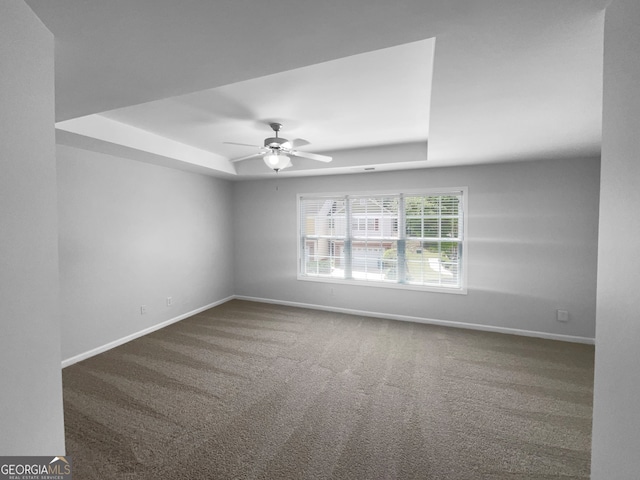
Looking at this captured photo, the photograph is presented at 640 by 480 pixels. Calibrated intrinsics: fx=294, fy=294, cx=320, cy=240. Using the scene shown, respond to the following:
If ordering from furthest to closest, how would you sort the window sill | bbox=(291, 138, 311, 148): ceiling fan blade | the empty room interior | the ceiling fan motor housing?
1. the window sill
2. bbox=(291, 138, 311, 148): ceiling fan blade
3. the ceiling fan motor housing
4. the empty room interior

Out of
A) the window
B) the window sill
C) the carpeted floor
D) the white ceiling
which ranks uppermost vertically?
the white ceiling

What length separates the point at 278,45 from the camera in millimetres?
1327

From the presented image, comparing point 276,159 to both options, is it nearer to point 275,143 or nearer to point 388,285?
point 275,143

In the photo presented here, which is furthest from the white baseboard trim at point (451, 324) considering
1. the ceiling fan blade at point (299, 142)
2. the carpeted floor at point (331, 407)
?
the ceiling fan blade at point (299, 142)

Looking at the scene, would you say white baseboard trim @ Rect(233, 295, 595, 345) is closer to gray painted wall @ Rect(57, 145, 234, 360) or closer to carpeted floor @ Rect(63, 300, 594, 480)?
carpeted floor @ Rect(63, 300, 594, 480)

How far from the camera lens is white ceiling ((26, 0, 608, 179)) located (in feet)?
3.75

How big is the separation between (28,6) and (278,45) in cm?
93

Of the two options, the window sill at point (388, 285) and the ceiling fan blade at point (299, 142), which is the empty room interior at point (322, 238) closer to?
the window sill at point (388, 285)

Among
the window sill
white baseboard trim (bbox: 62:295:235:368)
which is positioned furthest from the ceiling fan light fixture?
white baseboard trim (bbox: 62:295:235:368)

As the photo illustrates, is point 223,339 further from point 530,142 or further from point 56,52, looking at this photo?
point 530,142

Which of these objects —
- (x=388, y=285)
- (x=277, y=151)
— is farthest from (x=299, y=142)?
(x=388, y=285)

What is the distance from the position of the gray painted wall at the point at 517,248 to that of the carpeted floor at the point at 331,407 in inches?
17.5

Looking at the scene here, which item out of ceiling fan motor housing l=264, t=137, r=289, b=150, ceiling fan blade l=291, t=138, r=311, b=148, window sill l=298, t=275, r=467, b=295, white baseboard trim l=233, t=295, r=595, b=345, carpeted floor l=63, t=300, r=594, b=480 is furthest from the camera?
window sill l=298, t=275, r=467, b=295

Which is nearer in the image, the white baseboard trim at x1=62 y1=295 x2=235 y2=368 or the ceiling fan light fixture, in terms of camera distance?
the ceiling fan light fixture
